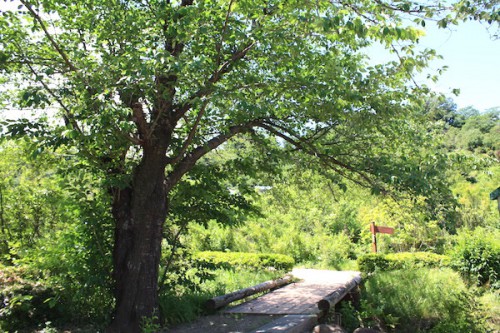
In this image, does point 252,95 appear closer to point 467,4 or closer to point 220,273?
point 467,4

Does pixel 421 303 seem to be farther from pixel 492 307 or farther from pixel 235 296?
pixel 235 296

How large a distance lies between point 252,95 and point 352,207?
15.8 meters

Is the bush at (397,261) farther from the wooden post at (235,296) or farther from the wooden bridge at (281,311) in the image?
the wooden post at (235,296)

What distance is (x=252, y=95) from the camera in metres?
7.09

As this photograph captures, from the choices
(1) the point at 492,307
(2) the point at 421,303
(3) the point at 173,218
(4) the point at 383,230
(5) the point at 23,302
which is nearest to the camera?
(5) the point at 23,302

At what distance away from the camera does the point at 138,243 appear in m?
6.78

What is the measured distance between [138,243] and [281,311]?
3.12m

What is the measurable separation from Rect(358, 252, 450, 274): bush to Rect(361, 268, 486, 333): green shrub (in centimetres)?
168

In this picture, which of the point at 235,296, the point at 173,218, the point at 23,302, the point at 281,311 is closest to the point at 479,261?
the point at 281,311

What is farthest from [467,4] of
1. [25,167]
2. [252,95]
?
[25,167]

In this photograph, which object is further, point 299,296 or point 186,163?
point 299,296

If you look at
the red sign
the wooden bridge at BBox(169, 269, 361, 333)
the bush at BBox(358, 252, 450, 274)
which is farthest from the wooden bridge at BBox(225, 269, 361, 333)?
the red sign

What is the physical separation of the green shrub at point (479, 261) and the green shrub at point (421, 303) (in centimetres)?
38

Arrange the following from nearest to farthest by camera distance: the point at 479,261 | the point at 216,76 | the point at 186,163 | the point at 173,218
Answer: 1. the point at 216,76
2. the point at 186,163
3. the point at 173,218
4. the point at 479,261
